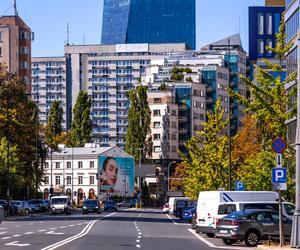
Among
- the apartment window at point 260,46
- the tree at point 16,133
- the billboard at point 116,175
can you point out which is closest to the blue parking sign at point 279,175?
the tree at point 16,133

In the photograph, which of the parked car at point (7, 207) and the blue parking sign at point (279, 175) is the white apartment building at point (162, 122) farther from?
the blue parking sign at point (279, 175)

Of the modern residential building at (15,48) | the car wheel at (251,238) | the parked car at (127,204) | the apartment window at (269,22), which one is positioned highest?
the apartment window at (269,22)

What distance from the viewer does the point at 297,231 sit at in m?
30.6

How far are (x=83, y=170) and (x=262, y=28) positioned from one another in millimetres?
46155

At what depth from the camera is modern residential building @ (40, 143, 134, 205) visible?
15750cm

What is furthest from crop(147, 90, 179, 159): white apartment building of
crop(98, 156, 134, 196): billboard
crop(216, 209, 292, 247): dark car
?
crop(216, 209, 292, 247): dark car

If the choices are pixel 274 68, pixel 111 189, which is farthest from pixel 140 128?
pixel 274 68

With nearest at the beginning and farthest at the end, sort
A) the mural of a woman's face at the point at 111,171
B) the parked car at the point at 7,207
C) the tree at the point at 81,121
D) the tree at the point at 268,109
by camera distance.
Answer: the tree at the point at 268,109 < the parked car at the point at 7,207 < the mural of a woman's face at the point at 111,171 < the tree at the point at 81,121

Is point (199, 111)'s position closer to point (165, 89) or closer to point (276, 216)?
point (165, 89)

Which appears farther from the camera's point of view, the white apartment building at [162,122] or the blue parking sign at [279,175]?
the white apartment building at [162,122]

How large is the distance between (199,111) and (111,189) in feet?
77.9

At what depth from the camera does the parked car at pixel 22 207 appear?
8495cm

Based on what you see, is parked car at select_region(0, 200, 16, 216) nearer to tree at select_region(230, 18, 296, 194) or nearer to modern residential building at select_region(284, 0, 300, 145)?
modern residential building at select_region(284, 0, 300, 145)

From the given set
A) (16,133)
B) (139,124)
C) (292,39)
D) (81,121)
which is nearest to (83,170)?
(81,121)
